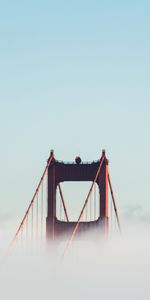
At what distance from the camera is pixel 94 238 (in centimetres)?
7262

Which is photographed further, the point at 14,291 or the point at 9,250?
the point at 14,291

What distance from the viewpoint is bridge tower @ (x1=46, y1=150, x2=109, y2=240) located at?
7369cm

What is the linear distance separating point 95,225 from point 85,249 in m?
3.25

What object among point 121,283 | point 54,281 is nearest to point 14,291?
point 121,283

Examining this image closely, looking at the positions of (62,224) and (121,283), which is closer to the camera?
(62,224)

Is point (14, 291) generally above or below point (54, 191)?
below

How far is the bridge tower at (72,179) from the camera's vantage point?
7369 cm

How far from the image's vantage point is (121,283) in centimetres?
9875

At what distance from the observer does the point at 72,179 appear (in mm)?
73875

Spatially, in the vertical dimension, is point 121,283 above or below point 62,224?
below

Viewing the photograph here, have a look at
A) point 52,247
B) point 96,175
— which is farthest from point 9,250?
point 96,175

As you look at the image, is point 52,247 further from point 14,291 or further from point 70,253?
point 14,291

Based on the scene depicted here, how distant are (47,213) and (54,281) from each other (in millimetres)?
5027

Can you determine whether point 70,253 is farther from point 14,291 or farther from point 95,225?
point 14,291
